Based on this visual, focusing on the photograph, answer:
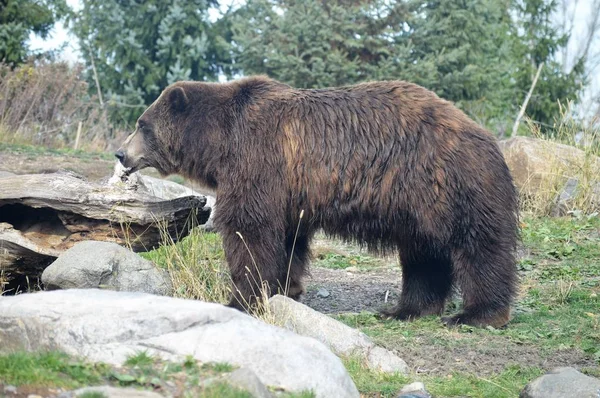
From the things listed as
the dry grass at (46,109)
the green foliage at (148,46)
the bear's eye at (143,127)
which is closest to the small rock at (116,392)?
the bear's eye at (143,127)

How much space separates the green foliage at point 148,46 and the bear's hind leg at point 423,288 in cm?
1592

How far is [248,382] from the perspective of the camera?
4.57 m

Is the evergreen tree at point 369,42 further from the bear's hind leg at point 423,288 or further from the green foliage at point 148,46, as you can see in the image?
the bear's hind leg at point 423,288

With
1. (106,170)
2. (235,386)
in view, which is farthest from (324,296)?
(106,170)

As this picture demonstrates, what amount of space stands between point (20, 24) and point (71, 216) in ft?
49.6

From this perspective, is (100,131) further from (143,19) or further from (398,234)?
(398,234)

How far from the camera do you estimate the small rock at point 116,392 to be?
4305mm

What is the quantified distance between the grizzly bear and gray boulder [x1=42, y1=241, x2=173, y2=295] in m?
0.88

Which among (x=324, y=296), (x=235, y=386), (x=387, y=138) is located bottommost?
(x=324, y=296)

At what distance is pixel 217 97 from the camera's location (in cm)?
855

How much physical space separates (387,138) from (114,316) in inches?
145

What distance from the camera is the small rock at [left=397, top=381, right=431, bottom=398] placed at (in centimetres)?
576

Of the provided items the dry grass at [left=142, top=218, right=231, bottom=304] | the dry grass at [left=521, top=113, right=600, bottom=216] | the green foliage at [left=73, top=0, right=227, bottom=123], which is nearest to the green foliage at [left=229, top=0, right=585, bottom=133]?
the green foliage at [left=73, top=0, right=227, bottom=123]

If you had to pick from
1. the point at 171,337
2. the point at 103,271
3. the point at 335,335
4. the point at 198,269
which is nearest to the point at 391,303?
the point at 198,269
